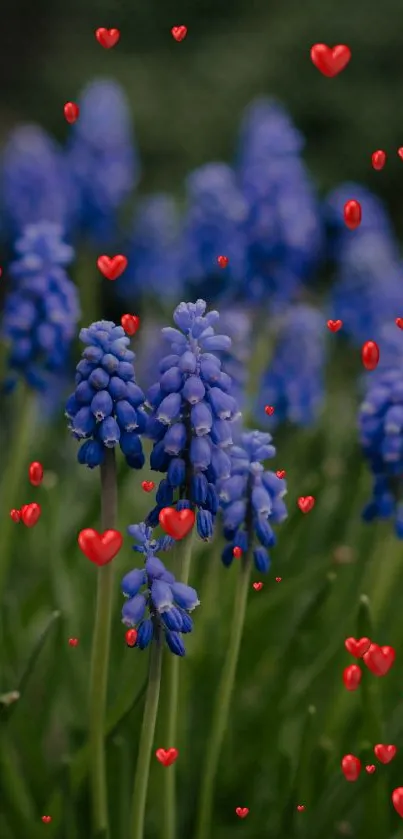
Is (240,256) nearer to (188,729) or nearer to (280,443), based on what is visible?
(280,443)

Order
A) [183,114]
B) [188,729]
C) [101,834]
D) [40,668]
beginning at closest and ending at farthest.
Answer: [101,834] < [188,729] < [40,668] < [183,114]

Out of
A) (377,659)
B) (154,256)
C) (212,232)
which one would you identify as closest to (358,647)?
(377,659)

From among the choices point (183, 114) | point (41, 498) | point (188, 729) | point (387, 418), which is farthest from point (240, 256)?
A: point (183, 114)

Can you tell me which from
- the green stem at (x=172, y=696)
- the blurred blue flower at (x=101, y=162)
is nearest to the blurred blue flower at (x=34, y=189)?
the blurred blue flower at (x=101, y=162)

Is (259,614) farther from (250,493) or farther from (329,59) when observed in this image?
(329,59)

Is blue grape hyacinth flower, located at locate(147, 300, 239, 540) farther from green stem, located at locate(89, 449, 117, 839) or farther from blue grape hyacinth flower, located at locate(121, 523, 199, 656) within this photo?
green stem, located at locate(89, 449, 117, 839)

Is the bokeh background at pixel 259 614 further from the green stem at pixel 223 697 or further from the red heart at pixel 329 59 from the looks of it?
the red heart at pixel 329 59

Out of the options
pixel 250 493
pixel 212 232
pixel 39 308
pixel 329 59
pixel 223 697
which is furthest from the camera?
pixel 212 232
